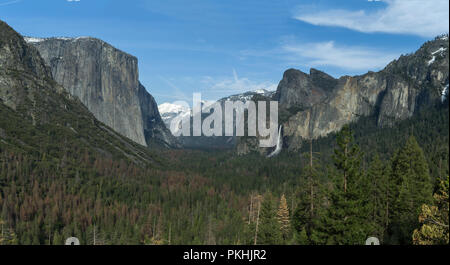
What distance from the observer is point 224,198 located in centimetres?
14200

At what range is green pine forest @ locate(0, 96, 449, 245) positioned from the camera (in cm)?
3588

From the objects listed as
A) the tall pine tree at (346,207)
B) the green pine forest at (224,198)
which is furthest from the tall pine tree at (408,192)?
the tall pine tree at (346,207)

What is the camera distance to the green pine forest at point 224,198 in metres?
35.9

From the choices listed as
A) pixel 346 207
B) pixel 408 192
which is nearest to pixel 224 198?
pixel 408 192

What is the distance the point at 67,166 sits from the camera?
156 meters

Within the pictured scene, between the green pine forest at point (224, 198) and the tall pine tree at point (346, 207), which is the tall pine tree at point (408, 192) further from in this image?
the tall pine tree at point (346, 207)

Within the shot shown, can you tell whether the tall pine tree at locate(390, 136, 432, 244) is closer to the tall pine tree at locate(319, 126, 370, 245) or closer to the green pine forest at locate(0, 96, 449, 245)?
the green pine forest at locate(0, 96, 449, 245)

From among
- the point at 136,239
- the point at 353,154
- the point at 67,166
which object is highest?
the point at 353,154

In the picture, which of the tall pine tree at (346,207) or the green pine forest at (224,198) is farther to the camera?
the green pine forest at (224,198)

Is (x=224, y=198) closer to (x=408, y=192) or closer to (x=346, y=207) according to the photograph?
(x=408, y=192)

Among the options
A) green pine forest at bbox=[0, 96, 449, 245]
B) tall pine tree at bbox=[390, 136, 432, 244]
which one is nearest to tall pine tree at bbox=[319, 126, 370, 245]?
green pine forest at bbox=[0, 96, 449, 245]
